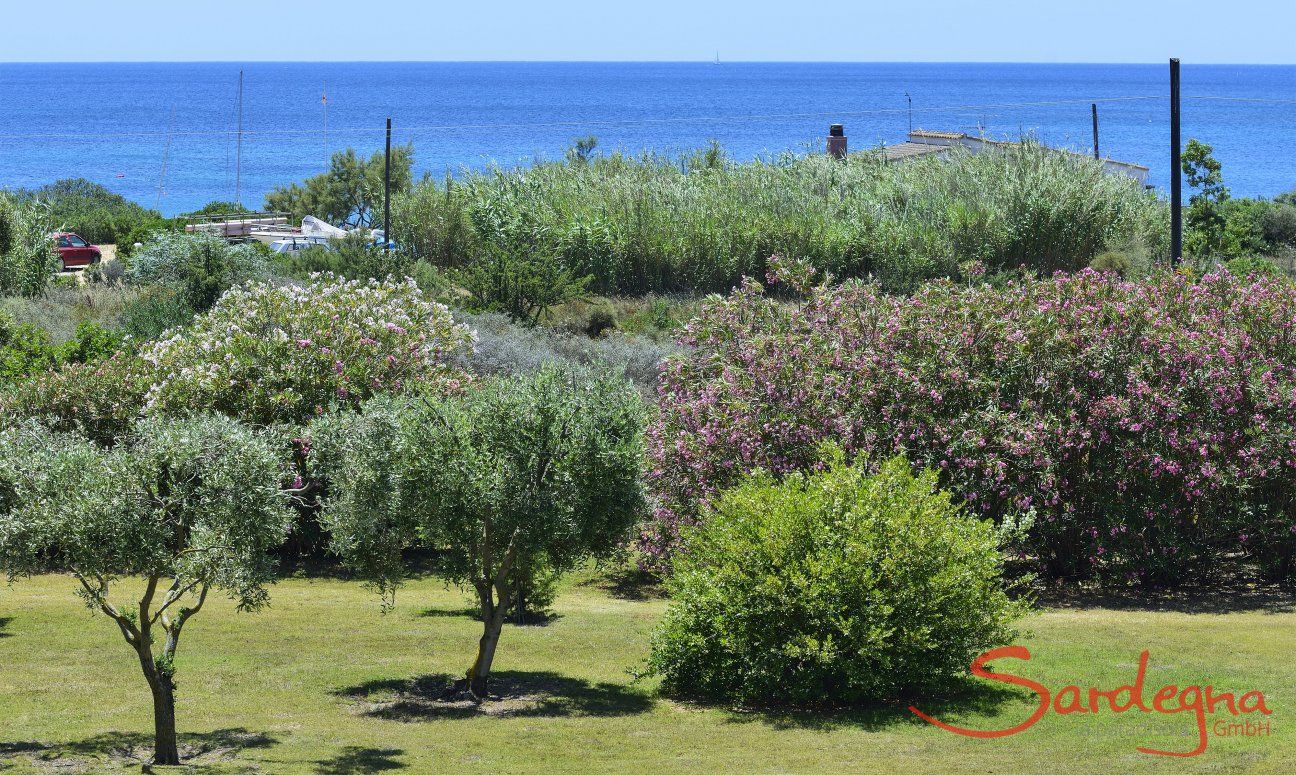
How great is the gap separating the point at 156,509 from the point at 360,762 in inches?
112

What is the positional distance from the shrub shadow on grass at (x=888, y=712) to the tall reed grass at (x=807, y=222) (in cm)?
2306

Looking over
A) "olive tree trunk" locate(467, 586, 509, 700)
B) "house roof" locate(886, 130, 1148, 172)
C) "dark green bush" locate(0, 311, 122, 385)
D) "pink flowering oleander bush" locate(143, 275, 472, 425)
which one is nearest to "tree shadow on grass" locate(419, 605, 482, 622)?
"pink flowering oleander bush" locate(143, 275, 472, 425)

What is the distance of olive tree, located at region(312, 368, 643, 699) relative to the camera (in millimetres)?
13633

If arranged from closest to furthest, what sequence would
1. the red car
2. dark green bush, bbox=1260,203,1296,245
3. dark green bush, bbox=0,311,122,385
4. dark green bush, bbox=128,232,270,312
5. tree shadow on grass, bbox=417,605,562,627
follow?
tree shadow on grass, bbox=417,605,562,627 < dark green bush, bbox=0,311,122,385 < dark green bush, bbox=128,232,270,312 < the red car < dark green bush, bbox=1260,203,1296,245

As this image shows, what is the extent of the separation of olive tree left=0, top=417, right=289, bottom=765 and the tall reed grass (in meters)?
25.8

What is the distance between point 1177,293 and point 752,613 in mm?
9819

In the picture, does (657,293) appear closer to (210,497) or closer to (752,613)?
(752,613)

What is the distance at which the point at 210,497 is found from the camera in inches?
430

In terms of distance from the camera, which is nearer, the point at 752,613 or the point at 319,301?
the point at 752,613

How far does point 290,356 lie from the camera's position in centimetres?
2125

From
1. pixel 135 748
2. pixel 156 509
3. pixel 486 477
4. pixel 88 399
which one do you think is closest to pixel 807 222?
pixel 88 399

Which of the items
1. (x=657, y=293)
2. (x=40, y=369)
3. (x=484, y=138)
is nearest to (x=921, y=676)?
(x=40, y=369)

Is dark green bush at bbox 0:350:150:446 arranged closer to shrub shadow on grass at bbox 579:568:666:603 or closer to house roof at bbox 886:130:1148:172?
shrub shadow on grass at bbox 579:568:666:603

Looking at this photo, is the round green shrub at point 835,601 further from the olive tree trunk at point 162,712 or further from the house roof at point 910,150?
the house roof at point 910,150
